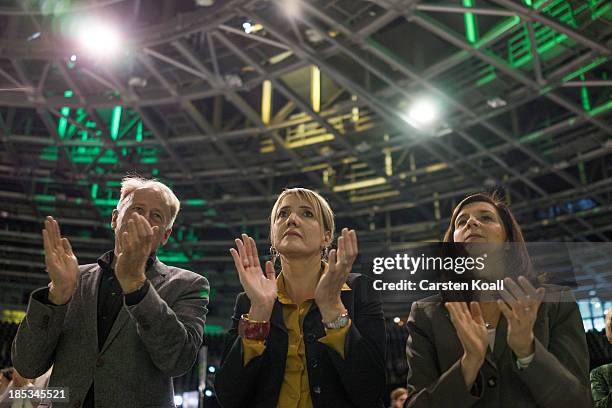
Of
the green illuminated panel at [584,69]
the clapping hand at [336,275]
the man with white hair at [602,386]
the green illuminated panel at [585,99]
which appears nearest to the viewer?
the clapping hand at [336,275]

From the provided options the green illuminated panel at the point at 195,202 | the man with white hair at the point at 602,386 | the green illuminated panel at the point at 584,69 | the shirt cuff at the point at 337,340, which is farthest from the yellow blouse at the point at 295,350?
the green illuminated panel at the point at 195,202

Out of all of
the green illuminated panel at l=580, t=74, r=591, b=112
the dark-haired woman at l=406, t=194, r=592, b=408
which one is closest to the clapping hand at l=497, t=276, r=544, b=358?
the dark-haired woman at l=406, t=194, r=592, b=408

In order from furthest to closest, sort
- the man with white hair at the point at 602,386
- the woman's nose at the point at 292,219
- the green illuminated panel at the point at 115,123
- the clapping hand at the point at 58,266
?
the green illuminated panel at the point at 115,123 < the man with white hair at the point at 602,386 < the woman's nose at the point at 292,219 < the clapping hand at the point at 58,266

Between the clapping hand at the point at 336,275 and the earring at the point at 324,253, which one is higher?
the earring at the point at 324,253

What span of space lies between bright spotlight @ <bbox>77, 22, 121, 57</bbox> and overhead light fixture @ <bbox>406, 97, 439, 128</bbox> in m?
6.45

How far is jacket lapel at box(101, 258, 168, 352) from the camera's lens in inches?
109

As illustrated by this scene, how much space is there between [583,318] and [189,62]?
12120 millimetres

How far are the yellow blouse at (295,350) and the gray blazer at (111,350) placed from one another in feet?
1.14

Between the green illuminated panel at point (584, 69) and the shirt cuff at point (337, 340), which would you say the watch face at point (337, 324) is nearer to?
the shirt cuff at point (337, 340)

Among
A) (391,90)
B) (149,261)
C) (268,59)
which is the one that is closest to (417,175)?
(391,90)

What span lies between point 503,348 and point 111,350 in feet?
5.66

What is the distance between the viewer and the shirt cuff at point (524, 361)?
226 cm

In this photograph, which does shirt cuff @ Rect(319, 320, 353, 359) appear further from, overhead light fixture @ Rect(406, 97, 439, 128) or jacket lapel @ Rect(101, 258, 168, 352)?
overhead light fixture @ Rect(406, 97, 439, 128)

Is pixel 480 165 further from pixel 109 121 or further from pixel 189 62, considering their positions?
pixel 109 121
